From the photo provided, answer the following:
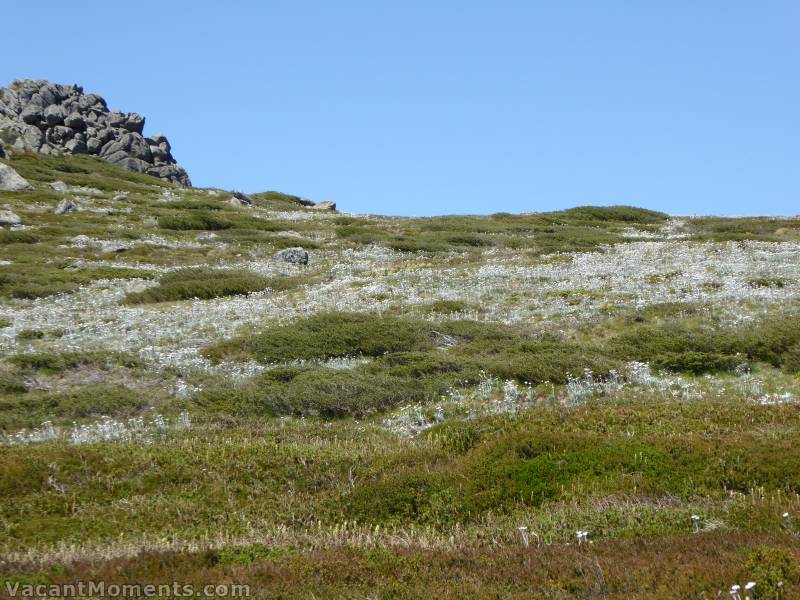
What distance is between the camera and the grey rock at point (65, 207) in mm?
65844

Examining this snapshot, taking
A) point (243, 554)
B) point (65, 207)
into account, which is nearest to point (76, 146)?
point (65, 207)

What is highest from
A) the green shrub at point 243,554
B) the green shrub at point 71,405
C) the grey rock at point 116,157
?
the grey rock at point 116,157

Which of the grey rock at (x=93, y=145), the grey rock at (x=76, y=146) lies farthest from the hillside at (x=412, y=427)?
the grey rock at (x=93, y=145)

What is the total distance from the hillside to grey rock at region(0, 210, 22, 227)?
1657cm

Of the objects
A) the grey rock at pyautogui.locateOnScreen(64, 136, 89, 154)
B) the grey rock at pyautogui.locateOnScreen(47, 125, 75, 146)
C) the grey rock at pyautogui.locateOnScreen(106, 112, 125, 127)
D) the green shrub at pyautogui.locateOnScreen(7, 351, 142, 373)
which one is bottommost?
the green shrub at pyautogui.locateOnScreen(7, 351, 142, 373)

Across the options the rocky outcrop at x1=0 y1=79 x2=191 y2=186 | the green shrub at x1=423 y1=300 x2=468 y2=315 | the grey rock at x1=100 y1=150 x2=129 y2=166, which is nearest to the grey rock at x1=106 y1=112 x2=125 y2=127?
the rocky outcrop at x1=0 y1=79 x2=191 y2=186

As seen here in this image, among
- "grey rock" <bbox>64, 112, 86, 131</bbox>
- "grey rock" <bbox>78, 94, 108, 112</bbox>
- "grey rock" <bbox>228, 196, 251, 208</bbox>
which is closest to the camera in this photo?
"grey rock" <bbox>228, 196, 251, 208</bbox>

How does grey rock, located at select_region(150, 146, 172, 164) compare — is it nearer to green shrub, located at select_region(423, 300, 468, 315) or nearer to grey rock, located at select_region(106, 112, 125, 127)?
grey rock, located at select_region(106, 112, 125, 127)

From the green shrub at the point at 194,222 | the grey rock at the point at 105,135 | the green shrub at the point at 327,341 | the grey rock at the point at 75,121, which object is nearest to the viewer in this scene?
the green shrub at the point at 327,341

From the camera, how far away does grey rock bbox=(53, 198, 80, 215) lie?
65844mm

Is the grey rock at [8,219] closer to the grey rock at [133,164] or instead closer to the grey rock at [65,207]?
the grey rock at [65,207]

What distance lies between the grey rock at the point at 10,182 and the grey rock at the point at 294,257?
41.0 m

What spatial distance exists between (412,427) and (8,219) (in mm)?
50311

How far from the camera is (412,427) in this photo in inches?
706
